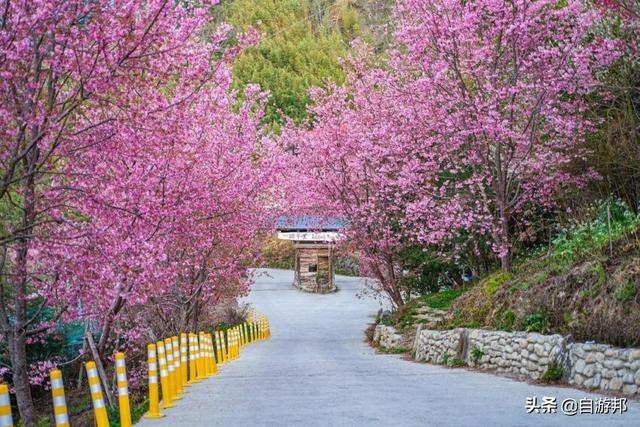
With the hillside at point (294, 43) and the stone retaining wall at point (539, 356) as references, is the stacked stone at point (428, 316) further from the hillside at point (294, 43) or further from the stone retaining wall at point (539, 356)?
the hillside at point (294, 43)

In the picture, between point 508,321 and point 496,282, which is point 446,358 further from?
point 508,321

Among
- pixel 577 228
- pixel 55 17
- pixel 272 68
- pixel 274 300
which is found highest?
pixel 272 68

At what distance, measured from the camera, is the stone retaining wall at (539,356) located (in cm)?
939

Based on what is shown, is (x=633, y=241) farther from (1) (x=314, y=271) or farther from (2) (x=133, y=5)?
(1) (x=314, y=271)

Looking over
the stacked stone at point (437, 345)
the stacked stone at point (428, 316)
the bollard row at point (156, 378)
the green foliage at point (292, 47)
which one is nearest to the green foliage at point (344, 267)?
the green foliage at point (292, 47)

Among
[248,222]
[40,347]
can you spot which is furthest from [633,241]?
[40,347]

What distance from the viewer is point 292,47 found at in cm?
9769

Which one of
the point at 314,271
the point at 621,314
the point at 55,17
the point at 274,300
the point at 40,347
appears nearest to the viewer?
the point at 55,17

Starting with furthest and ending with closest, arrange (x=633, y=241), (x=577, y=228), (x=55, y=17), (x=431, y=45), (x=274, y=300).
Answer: (x=274, y=300) → (x=431, y=45) → (x=577, y=228) → (x=633, y=241) → (x=55, y=17)

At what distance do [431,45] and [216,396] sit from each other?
976cm

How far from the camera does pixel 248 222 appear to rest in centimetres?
1853

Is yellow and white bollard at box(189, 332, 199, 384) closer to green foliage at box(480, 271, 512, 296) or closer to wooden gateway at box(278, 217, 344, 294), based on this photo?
green foliage at box(480, 271, 512, 296)

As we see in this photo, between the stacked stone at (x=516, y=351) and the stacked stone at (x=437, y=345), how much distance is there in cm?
70

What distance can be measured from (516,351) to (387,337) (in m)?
10.2
